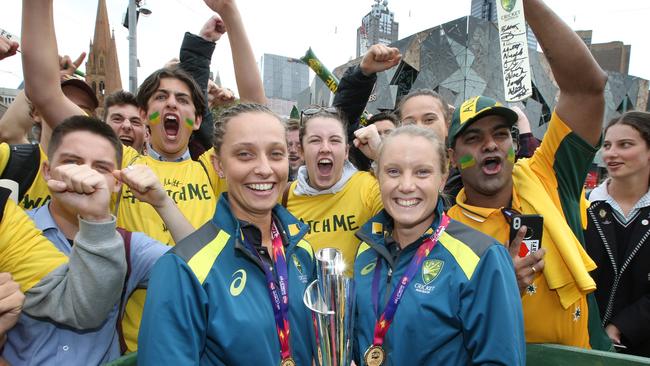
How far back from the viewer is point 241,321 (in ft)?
5.06

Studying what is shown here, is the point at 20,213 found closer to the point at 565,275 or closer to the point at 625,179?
the point at 565,275

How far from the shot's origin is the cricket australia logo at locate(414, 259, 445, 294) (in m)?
1.80

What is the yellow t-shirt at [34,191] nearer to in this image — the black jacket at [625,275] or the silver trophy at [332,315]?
the silver trophy at [332,315]

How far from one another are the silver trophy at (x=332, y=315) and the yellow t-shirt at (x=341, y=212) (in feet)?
3.30

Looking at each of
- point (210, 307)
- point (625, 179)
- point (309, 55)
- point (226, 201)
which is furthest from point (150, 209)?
point (309, 55)

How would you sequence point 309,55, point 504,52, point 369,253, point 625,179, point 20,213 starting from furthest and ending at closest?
point 504,52 < point 309,55 < point 625,179 < point 369,253 < point 20,213

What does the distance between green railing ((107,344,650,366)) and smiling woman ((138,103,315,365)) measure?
1.83 ft

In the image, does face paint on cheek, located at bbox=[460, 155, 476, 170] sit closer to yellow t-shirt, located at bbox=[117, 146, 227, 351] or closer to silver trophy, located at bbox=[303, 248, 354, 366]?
silver trophy, located at bbox=[303, 248, 354, 366]

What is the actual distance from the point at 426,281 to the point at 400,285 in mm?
115

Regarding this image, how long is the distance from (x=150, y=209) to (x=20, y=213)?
0.77 metres

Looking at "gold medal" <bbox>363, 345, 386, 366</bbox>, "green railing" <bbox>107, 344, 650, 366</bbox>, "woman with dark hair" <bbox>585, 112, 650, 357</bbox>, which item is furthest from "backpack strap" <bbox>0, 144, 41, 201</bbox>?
"woman with dark hair" <bbox>585, 112, 650, 357</bbox>

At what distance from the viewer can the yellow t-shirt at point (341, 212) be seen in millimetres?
2791

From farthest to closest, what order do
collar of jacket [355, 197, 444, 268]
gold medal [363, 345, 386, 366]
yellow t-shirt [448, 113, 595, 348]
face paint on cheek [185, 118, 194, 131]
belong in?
face paint on cheek [185, 118, 194, 131] → yellow t-shirt [448, 113, 595, 348] → collar of jacket [355, 197, 444, 268] → gold medal [363, 345, 386, 366]

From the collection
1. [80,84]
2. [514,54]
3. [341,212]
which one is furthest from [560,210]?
[514,54]
